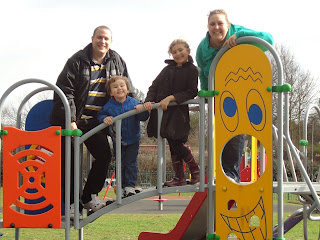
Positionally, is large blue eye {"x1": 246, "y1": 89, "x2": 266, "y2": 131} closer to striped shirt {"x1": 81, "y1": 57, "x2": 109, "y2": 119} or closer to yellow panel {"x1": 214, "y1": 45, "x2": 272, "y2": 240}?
yellow panel {"x1": 214, "y1": 45, "x2": 272, "y2": 240}

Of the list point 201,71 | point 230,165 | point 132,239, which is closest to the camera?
point 230,165

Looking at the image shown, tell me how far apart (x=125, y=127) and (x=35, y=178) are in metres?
1.04

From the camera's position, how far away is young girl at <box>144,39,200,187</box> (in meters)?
5.15

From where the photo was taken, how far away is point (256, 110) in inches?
185

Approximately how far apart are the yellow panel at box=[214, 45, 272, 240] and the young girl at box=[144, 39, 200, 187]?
0.40 metres

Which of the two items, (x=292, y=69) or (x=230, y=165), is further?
(x=292, y=69)

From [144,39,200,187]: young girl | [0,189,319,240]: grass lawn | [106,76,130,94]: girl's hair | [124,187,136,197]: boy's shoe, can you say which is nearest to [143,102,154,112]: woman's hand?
[144,39,200,187]: young girl

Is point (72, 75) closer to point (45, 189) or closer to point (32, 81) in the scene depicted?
point (32, 81)

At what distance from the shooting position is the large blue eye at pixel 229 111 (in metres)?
4.81

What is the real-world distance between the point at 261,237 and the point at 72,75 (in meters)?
2.45

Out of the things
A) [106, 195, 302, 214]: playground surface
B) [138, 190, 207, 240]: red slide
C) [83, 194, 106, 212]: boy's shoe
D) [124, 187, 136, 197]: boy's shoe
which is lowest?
[106, 195, 302, 214]: playground surface

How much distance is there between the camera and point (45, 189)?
210 inches

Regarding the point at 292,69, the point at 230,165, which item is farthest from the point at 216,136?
the point at 292,69

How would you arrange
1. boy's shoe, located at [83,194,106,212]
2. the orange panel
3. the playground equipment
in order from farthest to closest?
1. boy's shoe, located at [83,194,106,212]
2. the orange panel
3. the playground equipment
